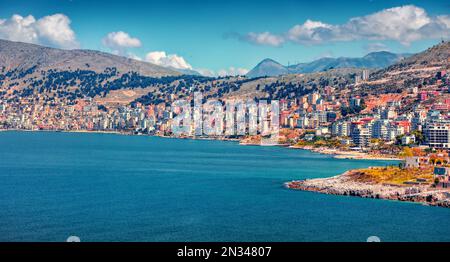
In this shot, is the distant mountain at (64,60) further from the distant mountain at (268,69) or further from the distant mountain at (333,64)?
the distant mountain at (268,69)

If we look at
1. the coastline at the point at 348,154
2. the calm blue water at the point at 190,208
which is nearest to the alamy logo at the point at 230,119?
the coastline at the point at 348,154

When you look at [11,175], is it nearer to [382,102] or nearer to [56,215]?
[56,215]

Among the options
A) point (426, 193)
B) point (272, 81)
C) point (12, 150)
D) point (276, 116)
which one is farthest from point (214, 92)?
point (426, 193)

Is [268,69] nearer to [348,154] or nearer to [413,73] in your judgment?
[413,73]

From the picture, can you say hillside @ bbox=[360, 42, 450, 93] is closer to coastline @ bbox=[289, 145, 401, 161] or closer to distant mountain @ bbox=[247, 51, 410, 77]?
coastline @ bbox=[289, 145, 401, 161]

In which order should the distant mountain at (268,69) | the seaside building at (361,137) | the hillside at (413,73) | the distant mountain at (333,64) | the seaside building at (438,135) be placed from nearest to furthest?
the seaside building at (438,135), the seaside building at (361,137), the hillside at (413,73), the distant mountain at (333,64), the distant mountain at (268,69)

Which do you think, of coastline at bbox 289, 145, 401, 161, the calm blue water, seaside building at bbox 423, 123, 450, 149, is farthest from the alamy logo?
the calm blue water
